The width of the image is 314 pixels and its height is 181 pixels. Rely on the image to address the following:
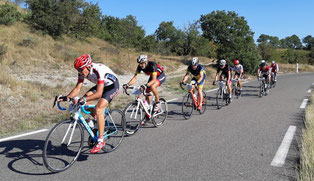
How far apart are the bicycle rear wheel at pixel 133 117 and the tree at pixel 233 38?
25252 millimetres

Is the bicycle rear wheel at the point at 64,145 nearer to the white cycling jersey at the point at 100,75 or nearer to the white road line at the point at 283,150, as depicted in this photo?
the white cycling jersey at the point at 100,75

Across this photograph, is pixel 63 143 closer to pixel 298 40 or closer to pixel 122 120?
pixel 122 120

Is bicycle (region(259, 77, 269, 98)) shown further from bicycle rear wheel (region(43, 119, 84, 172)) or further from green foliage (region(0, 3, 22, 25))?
green foliage (region(0, 3, 22, 25))

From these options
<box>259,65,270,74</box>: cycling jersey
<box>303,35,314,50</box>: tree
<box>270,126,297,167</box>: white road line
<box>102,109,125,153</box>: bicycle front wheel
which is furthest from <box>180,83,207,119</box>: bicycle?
<box>303,35,314,50</box>: tree

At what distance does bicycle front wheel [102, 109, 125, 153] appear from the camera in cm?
507

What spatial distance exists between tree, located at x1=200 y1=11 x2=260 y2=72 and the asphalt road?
78.7 ft

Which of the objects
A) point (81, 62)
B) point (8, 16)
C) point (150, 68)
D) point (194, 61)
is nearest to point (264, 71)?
point (194, 61)

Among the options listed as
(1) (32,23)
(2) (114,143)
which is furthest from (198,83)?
(1) (32,23)

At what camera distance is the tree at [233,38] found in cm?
2970

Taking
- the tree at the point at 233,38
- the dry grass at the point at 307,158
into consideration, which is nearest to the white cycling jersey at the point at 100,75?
the dry grass at the point at 307,158

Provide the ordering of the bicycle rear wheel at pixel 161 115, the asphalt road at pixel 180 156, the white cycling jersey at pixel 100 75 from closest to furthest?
the asphalt road at pixel 180 156
the white cycling jersey at pixel 100 75
the bicycle rear wheel at pixel 161 115

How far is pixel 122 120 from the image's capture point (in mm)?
5332

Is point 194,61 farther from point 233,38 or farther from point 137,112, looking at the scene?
point 233,38

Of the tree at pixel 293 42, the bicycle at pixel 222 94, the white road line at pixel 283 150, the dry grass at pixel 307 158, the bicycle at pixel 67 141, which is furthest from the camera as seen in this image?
the tree at pixel 293 42
